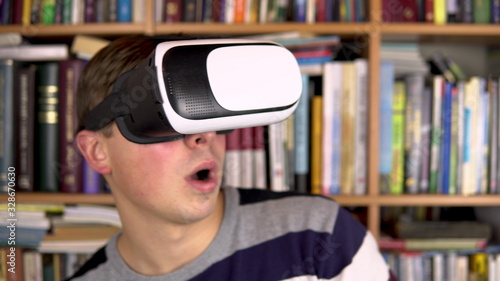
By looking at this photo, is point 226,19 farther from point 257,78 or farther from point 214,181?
point 257,78

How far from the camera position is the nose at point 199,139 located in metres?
0.84

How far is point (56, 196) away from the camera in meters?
1.37

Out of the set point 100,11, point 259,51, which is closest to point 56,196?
point 100,11

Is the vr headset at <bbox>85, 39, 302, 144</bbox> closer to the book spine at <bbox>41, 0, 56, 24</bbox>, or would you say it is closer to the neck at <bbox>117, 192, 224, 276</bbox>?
the neck at <bbox>117, 192, 224, 276</bbox>

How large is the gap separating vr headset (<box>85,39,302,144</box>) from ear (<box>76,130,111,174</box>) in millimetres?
305

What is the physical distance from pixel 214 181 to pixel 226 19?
0.67 metres

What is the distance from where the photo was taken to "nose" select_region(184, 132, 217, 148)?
2.77ft

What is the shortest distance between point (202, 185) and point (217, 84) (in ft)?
0.93

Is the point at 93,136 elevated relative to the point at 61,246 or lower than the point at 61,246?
elevated

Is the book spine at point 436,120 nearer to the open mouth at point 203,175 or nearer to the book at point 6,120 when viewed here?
the open mouth at point 203,175

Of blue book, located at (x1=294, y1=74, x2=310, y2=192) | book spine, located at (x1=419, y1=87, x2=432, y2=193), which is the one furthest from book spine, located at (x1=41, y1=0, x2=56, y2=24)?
book spine, located at (x1=419, y1=87, x2=432, y2=193)

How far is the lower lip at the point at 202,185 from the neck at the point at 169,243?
0.09m

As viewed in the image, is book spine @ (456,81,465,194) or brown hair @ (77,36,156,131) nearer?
brown hair @ (77,36,156,131)

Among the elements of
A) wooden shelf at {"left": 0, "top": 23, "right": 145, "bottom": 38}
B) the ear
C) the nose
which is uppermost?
wooden shelf at {"left": 0, "top": 23, "right": 145, "bottom": 38}
